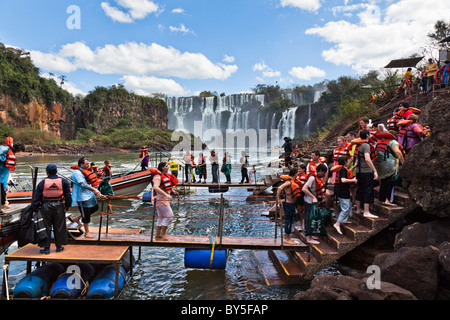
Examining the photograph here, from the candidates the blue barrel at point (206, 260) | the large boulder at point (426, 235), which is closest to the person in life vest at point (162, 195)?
the blue barrel at point (206, 260)

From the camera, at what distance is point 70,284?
489cm

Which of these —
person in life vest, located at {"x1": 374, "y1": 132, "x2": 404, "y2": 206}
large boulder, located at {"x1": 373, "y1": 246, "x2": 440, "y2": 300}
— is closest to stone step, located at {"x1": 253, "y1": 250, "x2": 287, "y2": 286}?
large boulder, located at {"x1": 373, "y1": 246, "x2": 440, "y2": 300}

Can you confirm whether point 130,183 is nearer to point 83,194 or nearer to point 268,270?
point 83,194

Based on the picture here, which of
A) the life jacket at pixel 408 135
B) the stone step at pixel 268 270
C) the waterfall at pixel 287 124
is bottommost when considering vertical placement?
the stone step at pixel 268 270

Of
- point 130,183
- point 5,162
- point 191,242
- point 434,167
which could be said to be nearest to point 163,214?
point 191,242

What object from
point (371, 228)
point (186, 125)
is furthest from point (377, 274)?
point (186, 125)

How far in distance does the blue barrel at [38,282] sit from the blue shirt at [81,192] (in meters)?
1.22

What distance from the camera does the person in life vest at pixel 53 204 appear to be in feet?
16.4

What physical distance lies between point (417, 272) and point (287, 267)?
231cm

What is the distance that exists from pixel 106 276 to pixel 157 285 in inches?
42.6

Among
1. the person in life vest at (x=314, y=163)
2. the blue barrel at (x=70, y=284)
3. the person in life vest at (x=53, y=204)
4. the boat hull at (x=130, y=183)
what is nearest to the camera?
the blue barrel at (x=70, y=284)

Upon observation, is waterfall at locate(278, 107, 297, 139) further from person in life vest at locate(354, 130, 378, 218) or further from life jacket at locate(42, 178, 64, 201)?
life jacket at locate(42, 178, 64, 201)

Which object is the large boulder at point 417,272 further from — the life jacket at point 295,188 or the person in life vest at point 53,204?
the person in life vest at point 53,204

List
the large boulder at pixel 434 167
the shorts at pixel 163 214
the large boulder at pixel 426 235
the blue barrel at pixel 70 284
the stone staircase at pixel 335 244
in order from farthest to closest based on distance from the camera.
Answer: the shorts at pixel 163 214, the stone staircase at pixel 335 244, the blue barrel at pixel 70 284, the large boulder at pixel 434 167, the large boulder at pixel 426 235
